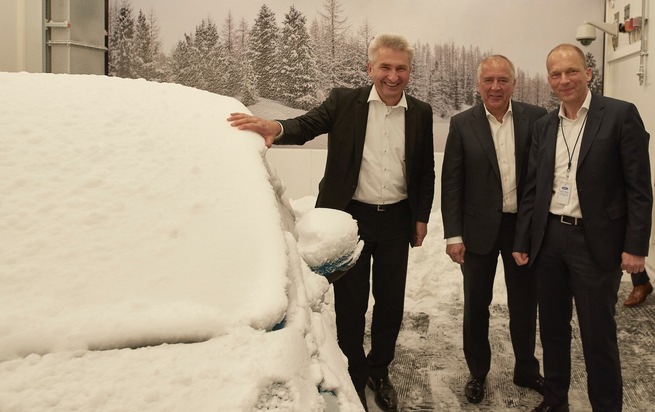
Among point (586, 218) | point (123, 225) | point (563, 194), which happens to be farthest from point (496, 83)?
point (123, 225)

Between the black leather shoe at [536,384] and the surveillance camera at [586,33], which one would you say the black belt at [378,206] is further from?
the surveillance camera at [586,33]

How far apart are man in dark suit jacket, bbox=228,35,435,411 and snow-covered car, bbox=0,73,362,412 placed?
1.24 meters

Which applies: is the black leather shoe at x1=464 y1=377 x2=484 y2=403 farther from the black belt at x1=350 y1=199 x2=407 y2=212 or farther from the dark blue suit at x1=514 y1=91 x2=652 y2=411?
the black belt at x1=350 y1=199 x2=407 y2=212

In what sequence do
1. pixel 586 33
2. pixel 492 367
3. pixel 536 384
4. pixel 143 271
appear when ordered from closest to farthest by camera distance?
pixel 143 271
pixel 536 384
pixel 492 367
pixel 586 33

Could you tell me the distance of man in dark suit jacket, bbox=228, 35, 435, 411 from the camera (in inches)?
105

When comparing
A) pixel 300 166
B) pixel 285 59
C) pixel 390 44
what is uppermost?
pixel 285 59

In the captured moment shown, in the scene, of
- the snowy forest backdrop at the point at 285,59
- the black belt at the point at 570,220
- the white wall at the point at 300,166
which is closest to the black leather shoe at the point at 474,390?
the black belt at the point at 570,220

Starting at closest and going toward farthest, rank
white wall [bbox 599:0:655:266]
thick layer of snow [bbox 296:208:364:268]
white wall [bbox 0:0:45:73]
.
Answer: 1. thick layer of snow [bbox 296:208:364:268]
2. white wall [bbox 0:0:45:73]
3. white wall [bbox 599:0:655:266]

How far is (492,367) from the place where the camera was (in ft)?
10.1

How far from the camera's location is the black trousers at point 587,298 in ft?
7.55

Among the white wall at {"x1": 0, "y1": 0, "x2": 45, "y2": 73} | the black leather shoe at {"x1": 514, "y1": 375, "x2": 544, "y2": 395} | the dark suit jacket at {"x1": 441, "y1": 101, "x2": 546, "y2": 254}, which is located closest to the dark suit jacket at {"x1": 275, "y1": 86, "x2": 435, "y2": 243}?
the dark suit jacket at {"x1": 441, "y1": 101, "x2": 546, "y2": 254}

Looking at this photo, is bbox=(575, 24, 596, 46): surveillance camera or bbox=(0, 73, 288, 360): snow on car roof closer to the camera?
bbox=(0, 73, 288, 360): snow on car roof

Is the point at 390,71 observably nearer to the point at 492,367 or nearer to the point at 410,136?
the point at 410,136

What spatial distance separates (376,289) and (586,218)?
99 cm
